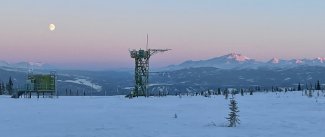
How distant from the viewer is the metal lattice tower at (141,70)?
88.1 meters

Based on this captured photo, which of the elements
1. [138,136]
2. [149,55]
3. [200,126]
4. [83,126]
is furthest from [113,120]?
[149,55]

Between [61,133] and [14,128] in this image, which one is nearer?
[61,133]

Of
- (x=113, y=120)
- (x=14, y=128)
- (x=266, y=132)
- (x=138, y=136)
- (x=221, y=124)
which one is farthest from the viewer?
(x=113, y=120)

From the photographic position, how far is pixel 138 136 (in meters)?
18.8

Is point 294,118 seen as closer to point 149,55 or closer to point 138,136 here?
point 138,136

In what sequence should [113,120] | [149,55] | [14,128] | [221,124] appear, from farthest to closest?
[149,55], [113,120], [221,124], [14,128]

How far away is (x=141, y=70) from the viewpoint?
90000 millimetres

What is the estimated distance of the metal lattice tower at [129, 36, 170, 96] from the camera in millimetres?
88131

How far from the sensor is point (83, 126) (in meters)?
22.6

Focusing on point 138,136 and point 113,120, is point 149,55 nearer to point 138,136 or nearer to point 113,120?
point 113,120

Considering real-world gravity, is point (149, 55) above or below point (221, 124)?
above

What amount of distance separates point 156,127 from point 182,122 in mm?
2931

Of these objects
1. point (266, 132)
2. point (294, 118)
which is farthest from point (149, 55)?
point (266, 132)

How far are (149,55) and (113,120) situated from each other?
63.5 metres
